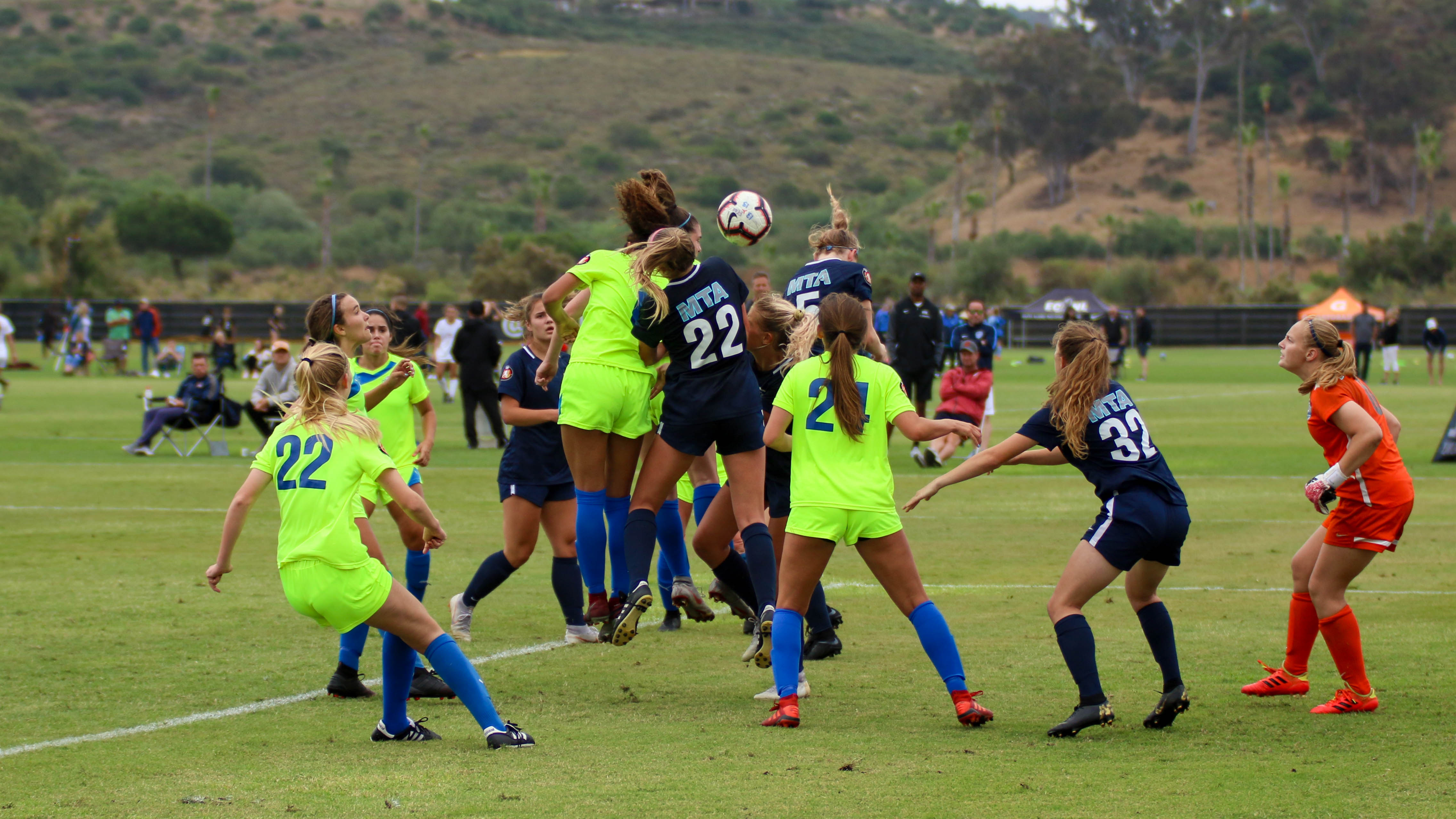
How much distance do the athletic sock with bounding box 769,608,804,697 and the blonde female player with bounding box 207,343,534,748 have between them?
1109 mm

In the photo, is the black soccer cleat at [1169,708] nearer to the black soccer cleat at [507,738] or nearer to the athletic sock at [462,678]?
the black soccer cleat at [507,738]

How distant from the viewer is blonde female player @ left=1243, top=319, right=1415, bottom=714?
6449mm

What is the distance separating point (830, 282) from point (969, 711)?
2.98 meters

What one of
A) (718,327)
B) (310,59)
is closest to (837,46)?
(310,59)

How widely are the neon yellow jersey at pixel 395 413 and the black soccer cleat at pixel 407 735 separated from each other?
224 cm

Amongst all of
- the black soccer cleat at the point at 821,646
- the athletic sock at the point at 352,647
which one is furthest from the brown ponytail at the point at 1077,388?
the athletic sock at the point at 352,647

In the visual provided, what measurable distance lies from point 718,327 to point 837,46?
7632 inches

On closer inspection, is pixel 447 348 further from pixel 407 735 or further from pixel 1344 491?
pixel 1344 491

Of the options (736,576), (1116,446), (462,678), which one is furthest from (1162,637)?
(462,678)

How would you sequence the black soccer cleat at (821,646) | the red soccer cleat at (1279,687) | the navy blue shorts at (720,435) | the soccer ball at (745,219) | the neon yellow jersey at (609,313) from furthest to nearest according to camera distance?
the soccer ball at (745,219) → the black soccer cleat at (821,646) → the neon yellow jersey at (609,313) → the navy blue shorts at (720,435) → the red soccer cleat at (1279,687)

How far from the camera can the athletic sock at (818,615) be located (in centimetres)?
771

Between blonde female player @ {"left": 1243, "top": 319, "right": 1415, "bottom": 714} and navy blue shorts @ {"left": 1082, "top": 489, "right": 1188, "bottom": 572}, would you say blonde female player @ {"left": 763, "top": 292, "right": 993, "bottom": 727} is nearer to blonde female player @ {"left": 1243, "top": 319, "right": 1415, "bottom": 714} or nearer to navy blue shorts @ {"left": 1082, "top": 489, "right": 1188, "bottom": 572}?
navy blue shorts @ {"left": 1082, "top": 489, "right": 1188, "bottom": 572}

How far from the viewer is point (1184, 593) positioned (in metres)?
9.78

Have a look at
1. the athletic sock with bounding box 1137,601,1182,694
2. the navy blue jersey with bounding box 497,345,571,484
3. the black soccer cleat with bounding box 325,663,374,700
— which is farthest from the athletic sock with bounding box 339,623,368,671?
the athletic sock with bounding box 1137,601,1182,694
